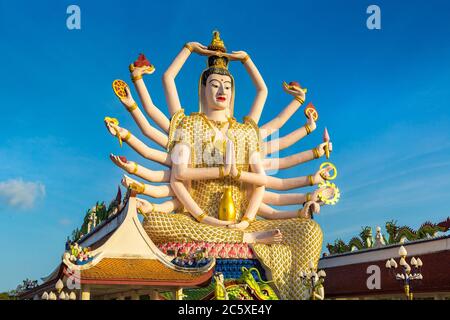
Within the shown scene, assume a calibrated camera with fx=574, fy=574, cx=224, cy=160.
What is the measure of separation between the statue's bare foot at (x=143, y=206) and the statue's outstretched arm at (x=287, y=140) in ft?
15.6

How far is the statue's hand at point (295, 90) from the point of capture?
19.8 metres

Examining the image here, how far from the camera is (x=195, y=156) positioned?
59.8ft

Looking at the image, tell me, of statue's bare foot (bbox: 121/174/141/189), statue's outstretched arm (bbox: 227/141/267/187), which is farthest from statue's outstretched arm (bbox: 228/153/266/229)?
statue's bare foot (bbox: 121/174/141/189)

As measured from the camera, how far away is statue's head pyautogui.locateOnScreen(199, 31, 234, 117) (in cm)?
1875

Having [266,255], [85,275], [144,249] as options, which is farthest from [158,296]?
[266,255]

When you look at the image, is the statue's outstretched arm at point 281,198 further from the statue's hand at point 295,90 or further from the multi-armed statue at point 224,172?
the statue's hand at point 295,90

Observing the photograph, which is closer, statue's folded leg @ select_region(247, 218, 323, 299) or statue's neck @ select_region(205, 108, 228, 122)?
statue's folded leg @ select_region(247, 218, 323, 299)

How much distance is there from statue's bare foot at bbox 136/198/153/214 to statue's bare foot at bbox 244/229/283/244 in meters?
2.92

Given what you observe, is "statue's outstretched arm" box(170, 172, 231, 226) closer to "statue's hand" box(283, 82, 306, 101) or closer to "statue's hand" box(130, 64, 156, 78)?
"statue's hand" box(130, 64, 156, 78)

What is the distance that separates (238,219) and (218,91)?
420 centimetres

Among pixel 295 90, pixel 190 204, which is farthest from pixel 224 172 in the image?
pixel 295 90

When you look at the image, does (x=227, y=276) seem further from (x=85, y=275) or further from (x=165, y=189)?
(x=85, y=275)

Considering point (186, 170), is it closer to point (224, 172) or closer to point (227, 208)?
point (224, 172)

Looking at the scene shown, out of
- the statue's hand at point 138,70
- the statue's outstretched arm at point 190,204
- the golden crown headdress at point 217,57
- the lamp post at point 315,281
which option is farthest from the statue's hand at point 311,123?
the statue's hand at point 138,70
